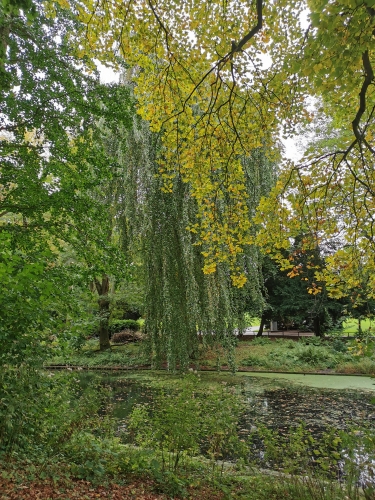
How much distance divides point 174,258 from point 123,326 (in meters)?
12.3

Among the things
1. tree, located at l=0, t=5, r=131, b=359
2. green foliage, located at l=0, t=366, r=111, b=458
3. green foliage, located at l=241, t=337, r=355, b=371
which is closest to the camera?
green foliage, located at l=0, t=366, r=111, b=458

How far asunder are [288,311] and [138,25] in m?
15.5

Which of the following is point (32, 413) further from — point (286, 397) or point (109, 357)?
point (109, 357)

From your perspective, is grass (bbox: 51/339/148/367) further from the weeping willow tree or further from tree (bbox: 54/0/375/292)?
tree (bbox: 54/0/375/292)

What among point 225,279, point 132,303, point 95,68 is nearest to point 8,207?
point 95,68

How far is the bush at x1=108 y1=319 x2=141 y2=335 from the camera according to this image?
18.1 meters

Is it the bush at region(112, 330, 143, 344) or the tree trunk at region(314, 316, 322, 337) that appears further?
the bush at region(112, 330, 143, 344)

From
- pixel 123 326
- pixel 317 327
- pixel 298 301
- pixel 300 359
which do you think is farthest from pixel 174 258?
pixel 123 326

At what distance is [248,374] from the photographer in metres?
11.2

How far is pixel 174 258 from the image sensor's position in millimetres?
7492

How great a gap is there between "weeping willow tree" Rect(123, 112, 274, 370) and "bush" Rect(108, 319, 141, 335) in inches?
408

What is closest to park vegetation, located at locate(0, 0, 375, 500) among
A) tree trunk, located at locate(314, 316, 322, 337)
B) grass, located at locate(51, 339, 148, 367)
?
grass, located at locate(51, 339, 148, 367)

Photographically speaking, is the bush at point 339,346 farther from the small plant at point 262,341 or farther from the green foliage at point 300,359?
the small plant at point 262,341

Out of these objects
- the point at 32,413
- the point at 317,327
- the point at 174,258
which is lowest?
the point at 32,413
